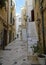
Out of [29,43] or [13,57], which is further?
[29,43]

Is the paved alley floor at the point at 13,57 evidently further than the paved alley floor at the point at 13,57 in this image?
Yes

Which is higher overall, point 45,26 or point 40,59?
point 45,26

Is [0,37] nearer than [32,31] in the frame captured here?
Yes

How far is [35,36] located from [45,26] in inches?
231

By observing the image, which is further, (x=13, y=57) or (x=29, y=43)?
(x=29, y=43)


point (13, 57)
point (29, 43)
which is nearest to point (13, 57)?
point (13, 57)

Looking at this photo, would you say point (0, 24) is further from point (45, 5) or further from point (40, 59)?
point (40, 59)

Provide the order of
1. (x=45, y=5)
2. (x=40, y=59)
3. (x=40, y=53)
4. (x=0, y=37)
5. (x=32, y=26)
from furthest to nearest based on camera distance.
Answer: (x=32, y=26)
(x=0, y=37)
(x=45, y=5)
(x=40, y=53)
(x=40, y=59)

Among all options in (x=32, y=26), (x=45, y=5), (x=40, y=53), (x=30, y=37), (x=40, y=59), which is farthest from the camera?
(x=32, y=26)

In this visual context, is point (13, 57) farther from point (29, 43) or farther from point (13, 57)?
point (29, 43)

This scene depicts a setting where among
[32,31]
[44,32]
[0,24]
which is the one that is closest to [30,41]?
[32,31]

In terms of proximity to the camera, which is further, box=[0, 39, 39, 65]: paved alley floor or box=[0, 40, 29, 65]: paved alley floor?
box=[0, 40, 29, 65]: paved alley floor

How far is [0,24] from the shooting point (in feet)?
51.3

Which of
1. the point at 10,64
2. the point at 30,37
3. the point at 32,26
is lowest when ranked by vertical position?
the point at 10,64
